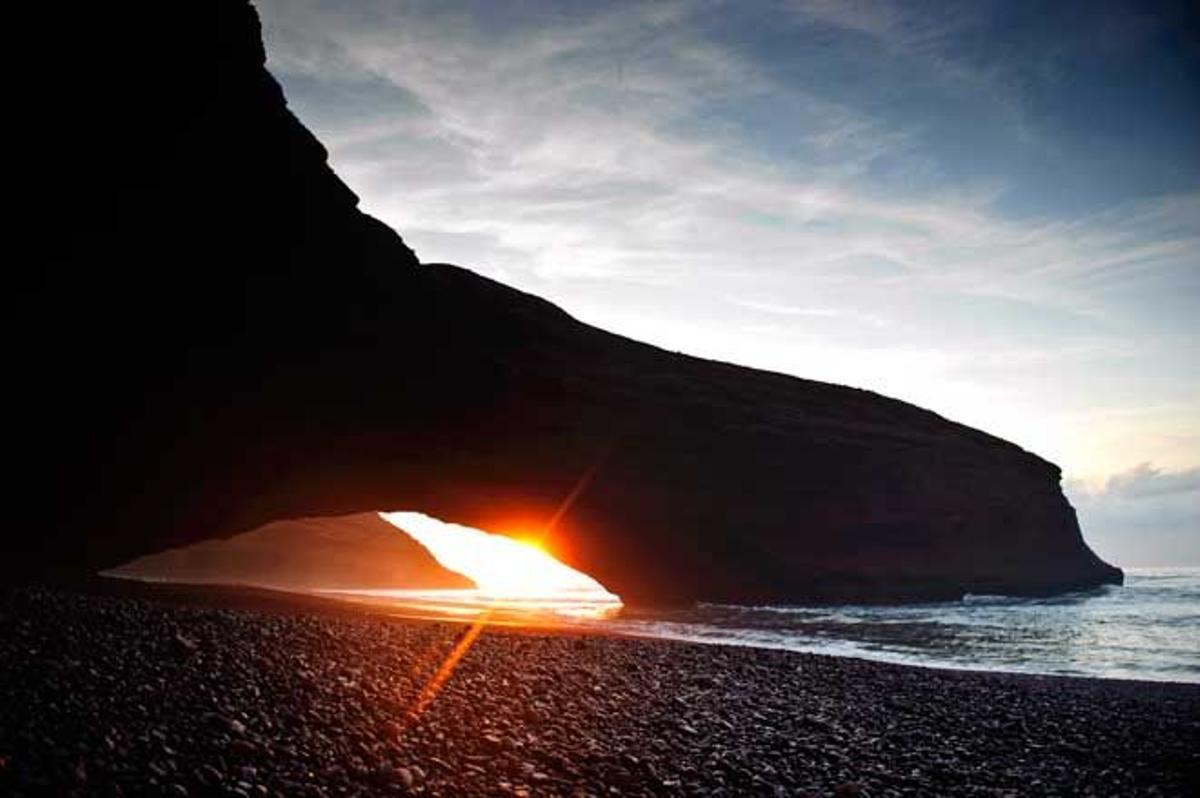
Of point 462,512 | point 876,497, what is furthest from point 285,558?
point 876,497

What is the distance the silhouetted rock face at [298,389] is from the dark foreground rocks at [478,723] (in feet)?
43.1

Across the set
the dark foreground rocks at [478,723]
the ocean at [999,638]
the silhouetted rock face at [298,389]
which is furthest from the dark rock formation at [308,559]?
the dark foreground rocks at [478,723]

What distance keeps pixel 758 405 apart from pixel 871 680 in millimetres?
41803

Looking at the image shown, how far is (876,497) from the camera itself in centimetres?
5662

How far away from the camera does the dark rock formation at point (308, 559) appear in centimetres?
8381

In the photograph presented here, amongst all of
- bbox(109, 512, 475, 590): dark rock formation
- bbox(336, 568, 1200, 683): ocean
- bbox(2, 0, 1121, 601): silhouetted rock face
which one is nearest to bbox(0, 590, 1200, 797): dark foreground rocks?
bbox(336, 568, 1200, 683): ocean

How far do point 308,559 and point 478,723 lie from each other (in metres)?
103

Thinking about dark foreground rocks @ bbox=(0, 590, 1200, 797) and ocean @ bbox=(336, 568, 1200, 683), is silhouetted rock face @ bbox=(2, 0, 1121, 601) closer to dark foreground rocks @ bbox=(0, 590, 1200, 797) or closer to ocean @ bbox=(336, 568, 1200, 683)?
ocean @ bbox=(336, 568, 1200, 683)

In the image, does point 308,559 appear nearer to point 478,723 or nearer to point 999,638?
point 999,638

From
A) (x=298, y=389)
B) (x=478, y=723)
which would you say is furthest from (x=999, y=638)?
(x=298, y=389)

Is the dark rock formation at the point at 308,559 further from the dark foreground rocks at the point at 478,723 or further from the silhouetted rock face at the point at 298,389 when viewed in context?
the dark foreground rocks at the point at 478,723

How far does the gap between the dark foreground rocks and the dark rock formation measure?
236 ft

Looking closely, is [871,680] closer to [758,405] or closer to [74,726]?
[74,726]

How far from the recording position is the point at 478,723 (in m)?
7.41
